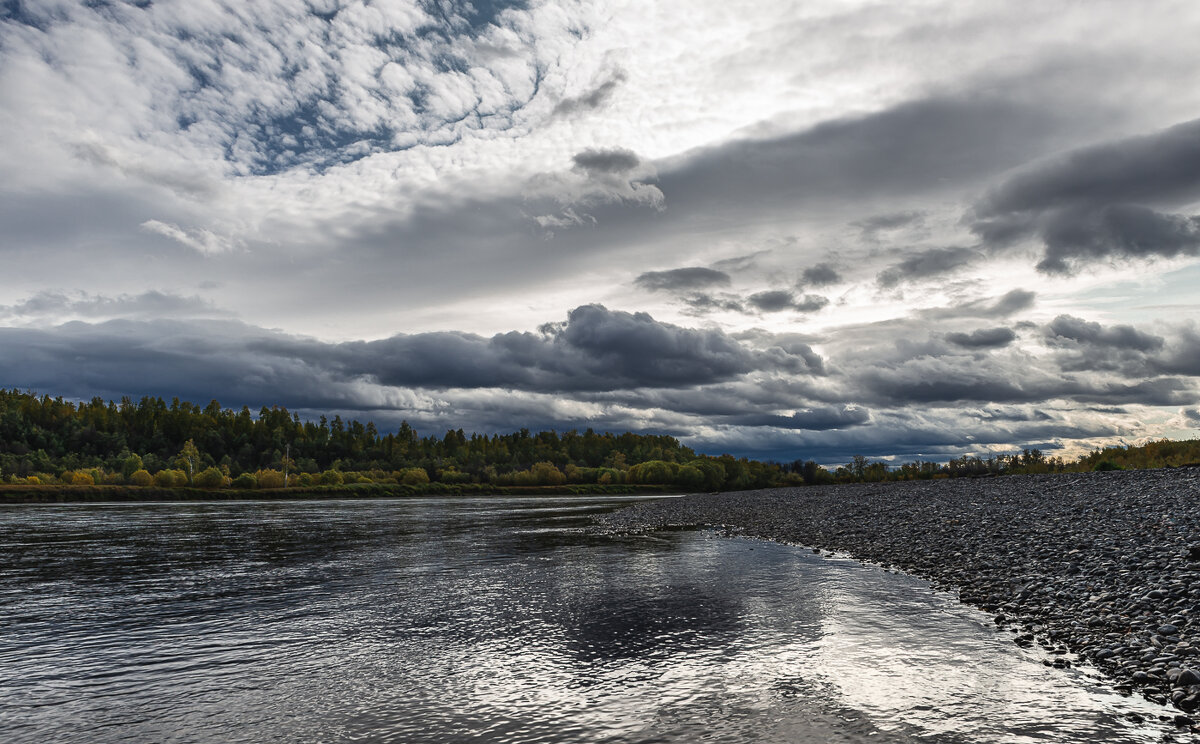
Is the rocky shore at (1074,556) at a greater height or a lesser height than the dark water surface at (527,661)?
greater

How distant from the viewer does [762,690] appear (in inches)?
555

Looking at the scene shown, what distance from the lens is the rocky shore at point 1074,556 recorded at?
50.0 ft

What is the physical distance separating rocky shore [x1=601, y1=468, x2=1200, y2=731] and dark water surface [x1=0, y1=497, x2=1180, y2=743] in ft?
4.06

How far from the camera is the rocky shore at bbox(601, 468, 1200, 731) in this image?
15227 millimetres

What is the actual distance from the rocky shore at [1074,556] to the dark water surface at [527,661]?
124 cm

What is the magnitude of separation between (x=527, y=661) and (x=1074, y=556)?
21.7 m

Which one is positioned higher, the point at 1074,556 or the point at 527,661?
the point at 1074,556

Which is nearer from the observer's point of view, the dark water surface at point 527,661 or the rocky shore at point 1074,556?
the dark water surface at point 527,661

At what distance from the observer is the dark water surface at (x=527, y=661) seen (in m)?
12.2

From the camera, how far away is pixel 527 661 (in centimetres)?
1645

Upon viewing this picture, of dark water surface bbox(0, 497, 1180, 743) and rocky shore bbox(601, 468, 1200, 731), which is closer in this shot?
dark water surface bbox(0, 497, 1180, 743)

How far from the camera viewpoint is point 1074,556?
25.5 meters

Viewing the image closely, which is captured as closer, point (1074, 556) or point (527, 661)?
point (527, 661)

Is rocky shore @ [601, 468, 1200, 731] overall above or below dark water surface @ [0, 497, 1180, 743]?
above
